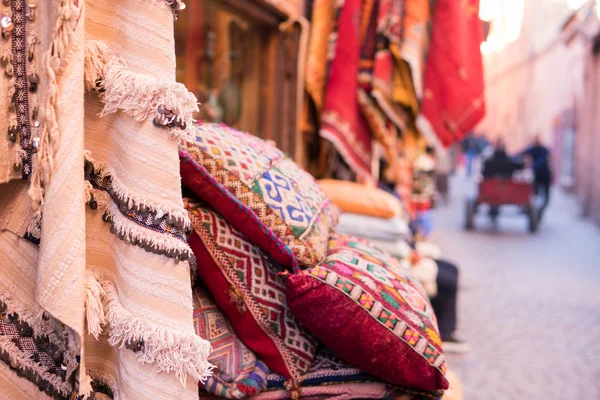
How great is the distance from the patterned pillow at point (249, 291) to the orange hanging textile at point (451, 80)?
1.73 m

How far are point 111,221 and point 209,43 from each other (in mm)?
1774

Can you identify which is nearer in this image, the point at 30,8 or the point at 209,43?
the point at 30,8

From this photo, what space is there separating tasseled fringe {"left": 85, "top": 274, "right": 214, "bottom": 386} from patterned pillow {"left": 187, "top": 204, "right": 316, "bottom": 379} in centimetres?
29

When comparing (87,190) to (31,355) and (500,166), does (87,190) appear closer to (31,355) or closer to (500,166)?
(31,355)

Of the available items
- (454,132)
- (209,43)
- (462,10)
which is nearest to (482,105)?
(454,132)

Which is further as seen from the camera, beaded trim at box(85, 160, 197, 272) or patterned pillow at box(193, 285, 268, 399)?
patterned pillow at box(193, 285, 268, 399)

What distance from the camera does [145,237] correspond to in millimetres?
832

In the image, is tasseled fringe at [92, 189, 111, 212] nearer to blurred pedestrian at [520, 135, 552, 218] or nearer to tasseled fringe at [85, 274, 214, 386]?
tasseled fringe at [85, 274, 214, 386]

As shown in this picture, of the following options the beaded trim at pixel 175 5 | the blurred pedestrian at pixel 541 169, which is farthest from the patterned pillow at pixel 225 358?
the blurred pedestrian at pixel 541 169

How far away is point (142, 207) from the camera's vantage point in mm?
830

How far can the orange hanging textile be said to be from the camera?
2.69 m

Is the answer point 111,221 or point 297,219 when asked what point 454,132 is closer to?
→ point 297,219

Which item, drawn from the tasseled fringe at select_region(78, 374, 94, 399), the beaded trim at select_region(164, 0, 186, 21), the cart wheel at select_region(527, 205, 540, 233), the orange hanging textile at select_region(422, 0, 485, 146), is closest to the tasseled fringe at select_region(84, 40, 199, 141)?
the beaded trim at select_region(164, 0, 186, 21)

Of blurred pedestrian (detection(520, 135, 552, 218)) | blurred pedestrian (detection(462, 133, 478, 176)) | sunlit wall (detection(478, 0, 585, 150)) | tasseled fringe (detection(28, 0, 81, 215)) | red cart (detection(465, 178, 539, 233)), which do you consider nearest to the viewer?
tasseled fringe (detection(28, 0, 81, 215))
